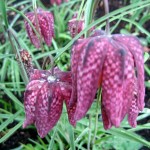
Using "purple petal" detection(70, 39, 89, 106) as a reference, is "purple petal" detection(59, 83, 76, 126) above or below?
below

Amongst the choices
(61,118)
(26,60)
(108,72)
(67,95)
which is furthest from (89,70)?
(61,118)

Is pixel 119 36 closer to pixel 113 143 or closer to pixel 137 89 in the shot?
pixel 137 89

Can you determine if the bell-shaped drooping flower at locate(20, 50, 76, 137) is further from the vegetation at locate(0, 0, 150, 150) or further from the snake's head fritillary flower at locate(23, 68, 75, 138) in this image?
the vegetation at locate(0, 0, 150, 150)

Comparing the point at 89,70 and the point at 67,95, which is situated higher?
the point at 89,70

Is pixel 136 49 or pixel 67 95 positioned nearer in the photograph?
pixel 136 49

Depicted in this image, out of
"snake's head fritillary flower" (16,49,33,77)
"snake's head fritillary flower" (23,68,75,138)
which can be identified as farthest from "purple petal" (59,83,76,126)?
"snake's head fritillary flower" (16,49,33,77)

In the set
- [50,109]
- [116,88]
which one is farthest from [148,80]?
[116,88]

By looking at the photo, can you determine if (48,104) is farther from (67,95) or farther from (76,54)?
(76,54)
